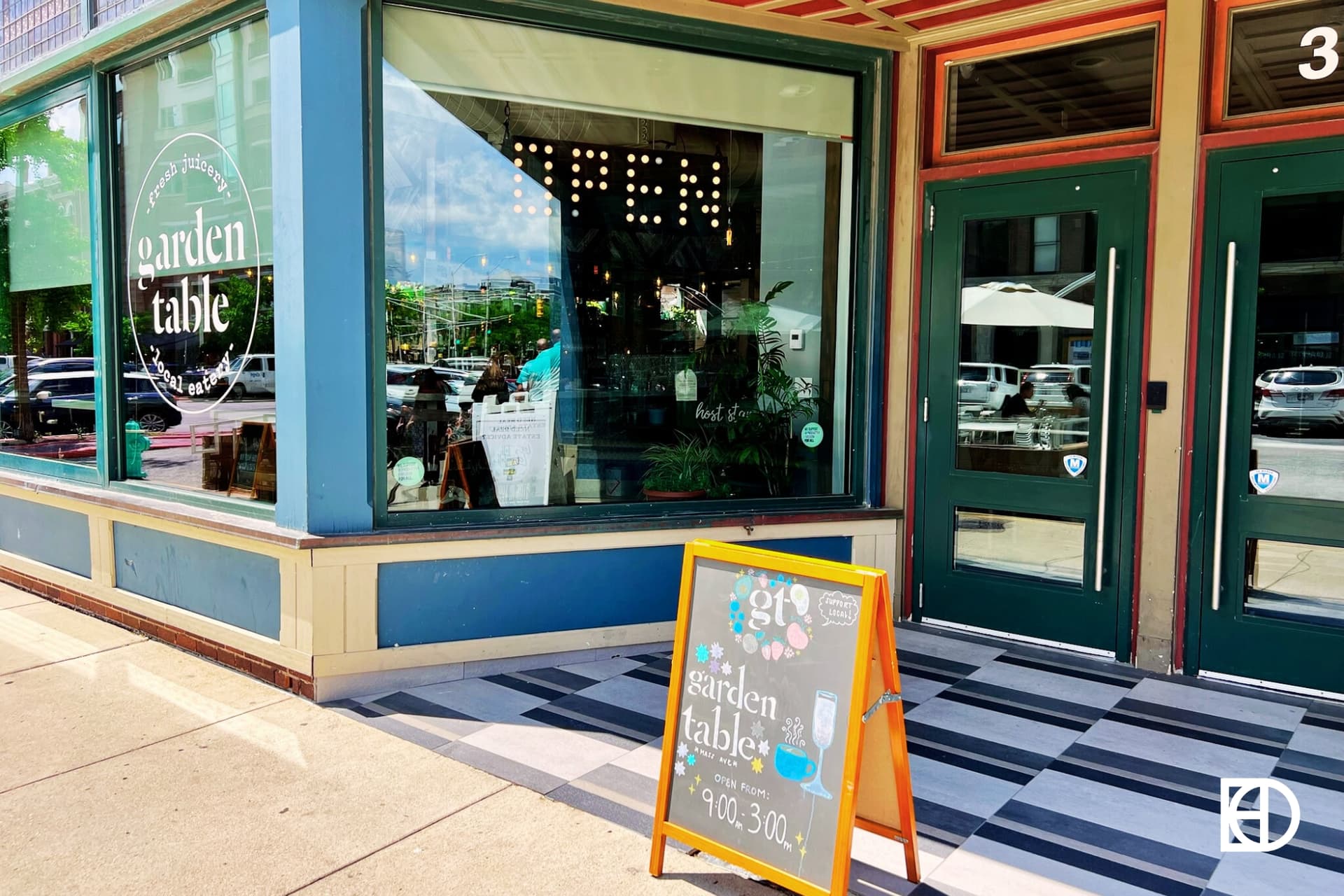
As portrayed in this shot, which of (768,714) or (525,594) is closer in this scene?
(768,714)

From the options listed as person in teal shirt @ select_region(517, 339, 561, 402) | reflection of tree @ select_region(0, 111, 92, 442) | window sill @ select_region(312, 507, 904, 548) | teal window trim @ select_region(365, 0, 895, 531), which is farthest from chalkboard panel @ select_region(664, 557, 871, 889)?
reflection of tree @ select_region(0, 111, 92, 442)

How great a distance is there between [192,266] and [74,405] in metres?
1.70

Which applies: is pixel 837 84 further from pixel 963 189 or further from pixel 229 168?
pixel 229 168

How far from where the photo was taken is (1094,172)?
4938 millimetres

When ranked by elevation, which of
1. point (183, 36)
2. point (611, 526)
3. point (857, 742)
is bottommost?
point (857, 742)

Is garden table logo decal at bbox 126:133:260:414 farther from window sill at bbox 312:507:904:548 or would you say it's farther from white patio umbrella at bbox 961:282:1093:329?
white patio umbrella at bbox 961:282:1093:329

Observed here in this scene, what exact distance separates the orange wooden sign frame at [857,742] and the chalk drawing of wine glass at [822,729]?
0.06 meters

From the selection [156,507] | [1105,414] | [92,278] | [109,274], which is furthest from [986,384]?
[92,278]

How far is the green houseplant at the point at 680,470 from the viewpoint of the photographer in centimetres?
536

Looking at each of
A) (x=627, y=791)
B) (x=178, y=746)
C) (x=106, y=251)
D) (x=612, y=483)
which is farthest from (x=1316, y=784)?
(x=106, y=251)

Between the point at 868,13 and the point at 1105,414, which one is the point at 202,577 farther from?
the point at 1105,414

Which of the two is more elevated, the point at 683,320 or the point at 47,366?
the point at 683,320

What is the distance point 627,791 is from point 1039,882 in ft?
4.57

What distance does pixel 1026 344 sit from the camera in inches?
205
